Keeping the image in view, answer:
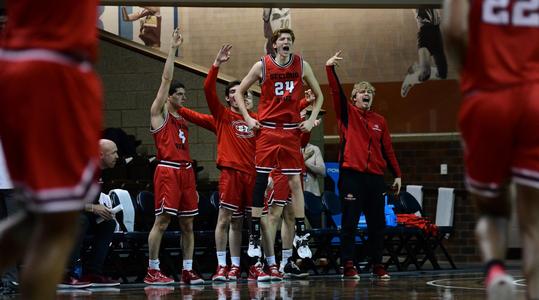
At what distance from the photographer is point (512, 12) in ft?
12.5

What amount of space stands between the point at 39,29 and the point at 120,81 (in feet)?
38.8

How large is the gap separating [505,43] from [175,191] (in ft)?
22.6

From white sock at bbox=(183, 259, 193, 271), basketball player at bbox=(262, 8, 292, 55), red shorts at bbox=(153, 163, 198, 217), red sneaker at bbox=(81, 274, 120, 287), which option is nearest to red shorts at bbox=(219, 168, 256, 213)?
red shorts at bbox=(153, 163, 198, 217)

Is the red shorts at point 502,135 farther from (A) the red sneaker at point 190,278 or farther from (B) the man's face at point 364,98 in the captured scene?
(B) the man's face at point 364,98

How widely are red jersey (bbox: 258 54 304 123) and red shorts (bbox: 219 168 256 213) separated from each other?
82 centimetres

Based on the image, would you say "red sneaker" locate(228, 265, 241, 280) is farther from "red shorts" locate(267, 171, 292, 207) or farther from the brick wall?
the brick wall

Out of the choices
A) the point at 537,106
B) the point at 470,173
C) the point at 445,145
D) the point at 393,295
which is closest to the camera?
the point at 537,106

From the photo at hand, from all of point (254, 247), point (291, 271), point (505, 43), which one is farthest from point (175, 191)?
point (505, 43)

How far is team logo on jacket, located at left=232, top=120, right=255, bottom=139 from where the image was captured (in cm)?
1102

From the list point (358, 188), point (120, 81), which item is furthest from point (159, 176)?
point (120, 81)

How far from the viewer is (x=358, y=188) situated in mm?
10758

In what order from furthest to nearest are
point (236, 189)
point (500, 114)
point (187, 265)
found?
point (236, 189) → point (187, 265) → point (500, 114)

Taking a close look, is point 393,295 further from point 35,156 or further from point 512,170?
point 35,156

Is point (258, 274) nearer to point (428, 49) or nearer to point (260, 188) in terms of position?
point (260, 188)
